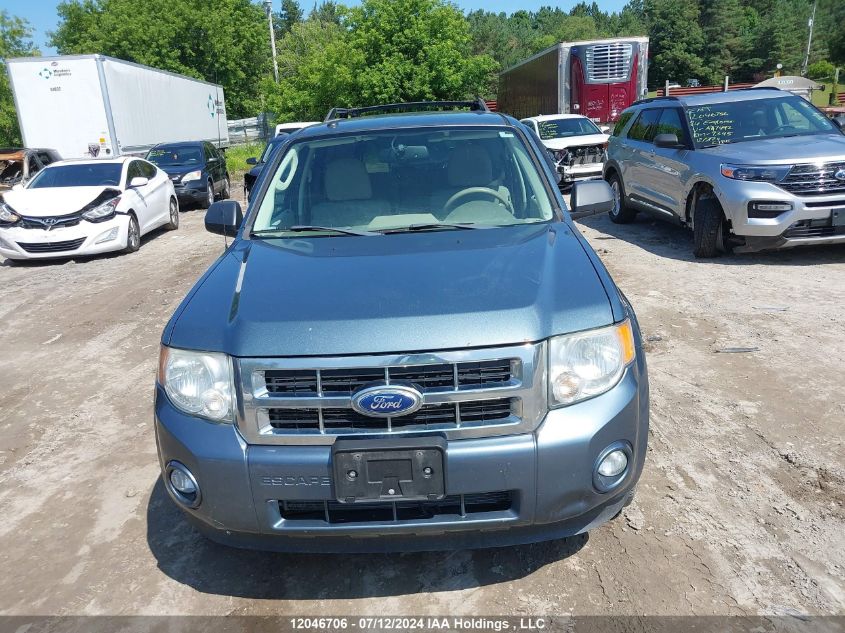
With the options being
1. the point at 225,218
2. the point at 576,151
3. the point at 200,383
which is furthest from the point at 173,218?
the point at 200,383

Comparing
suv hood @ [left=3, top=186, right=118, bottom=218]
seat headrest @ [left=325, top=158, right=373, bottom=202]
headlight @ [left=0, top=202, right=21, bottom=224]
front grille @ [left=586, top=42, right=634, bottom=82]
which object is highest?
front grille @ [left=586, top=42, right=634, bottom=82]

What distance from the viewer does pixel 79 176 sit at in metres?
11.9

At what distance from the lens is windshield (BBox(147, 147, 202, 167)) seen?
55.7 ft

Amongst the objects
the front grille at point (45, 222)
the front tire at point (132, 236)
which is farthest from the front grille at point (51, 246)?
the front tire at point (132, 236)

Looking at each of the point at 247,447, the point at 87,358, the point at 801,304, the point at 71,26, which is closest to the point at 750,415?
the point at 801,304

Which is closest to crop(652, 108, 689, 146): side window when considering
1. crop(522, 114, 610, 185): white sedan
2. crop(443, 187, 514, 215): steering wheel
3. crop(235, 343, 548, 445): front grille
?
crop(522, 114, 610, 185): white sedan

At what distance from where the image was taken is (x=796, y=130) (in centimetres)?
825

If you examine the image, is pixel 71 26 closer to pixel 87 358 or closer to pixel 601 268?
pixel 87 358

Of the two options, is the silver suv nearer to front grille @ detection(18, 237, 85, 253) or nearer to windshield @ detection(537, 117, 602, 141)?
windshield @ detection(537, 117, 602, 141)

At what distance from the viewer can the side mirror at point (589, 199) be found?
13.4 ft

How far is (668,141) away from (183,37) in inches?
1885

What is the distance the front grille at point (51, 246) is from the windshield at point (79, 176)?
1.46 metres

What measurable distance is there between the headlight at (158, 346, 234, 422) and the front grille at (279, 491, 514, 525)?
16.4 inches

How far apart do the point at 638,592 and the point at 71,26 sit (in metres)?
60.6
